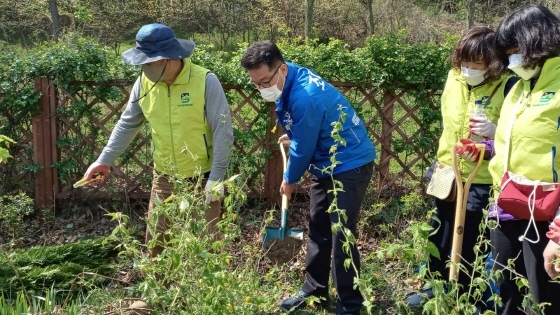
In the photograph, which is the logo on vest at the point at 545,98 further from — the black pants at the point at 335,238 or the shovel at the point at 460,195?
the black pants at the point at 335,238

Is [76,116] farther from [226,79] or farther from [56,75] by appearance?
[226,79]

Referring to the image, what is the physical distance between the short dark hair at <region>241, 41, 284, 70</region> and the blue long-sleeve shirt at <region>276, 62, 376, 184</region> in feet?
0.46

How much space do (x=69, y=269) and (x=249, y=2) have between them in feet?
45.5

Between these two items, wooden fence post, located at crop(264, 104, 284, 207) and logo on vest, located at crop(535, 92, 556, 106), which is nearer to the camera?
logo on vest, located at crop(535, 92, 556, 106)

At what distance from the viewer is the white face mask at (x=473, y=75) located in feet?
9.69

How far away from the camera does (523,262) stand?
8.59 ft

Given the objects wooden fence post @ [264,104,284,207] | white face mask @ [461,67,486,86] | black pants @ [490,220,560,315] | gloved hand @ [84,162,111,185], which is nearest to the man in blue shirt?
white face mask @ [461,67,486,86]

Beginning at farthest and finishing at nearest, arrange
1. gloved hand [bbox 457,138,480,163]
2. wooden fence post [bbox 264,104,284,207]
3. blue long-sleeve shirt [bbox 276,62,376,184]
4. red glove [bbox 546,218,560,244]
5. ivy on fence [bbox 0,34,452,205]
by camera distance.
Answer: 1. wooden fence post [bbox 264,104,284,207]
2. ivy on fence [bbox 0,34,452,205]
3. blue long-sleeve shirt [bbox 276,62,376,184]
4. gloved hand [bbox 457,138,480,163]
5. red glove [bbox 546,218,560,244]

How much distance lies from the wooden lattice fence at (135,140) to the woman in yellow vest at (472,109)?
5.90 ft

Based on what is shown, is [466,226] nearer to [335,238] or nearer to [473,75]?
[335,238]

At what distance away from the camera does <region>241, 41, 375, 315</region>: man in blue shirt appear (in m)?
3.00

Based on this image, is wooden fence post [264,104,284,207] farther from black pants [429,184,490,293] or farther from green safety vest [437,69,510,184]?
green safety vest [437,69,510,184]

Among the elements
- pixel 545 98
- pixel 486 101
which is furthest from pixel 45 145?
pixel 545 98

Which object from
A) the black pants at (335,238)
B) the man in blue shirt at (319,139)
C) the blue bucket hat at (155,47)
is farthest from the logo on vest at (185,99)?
the black pants at (335,238)
